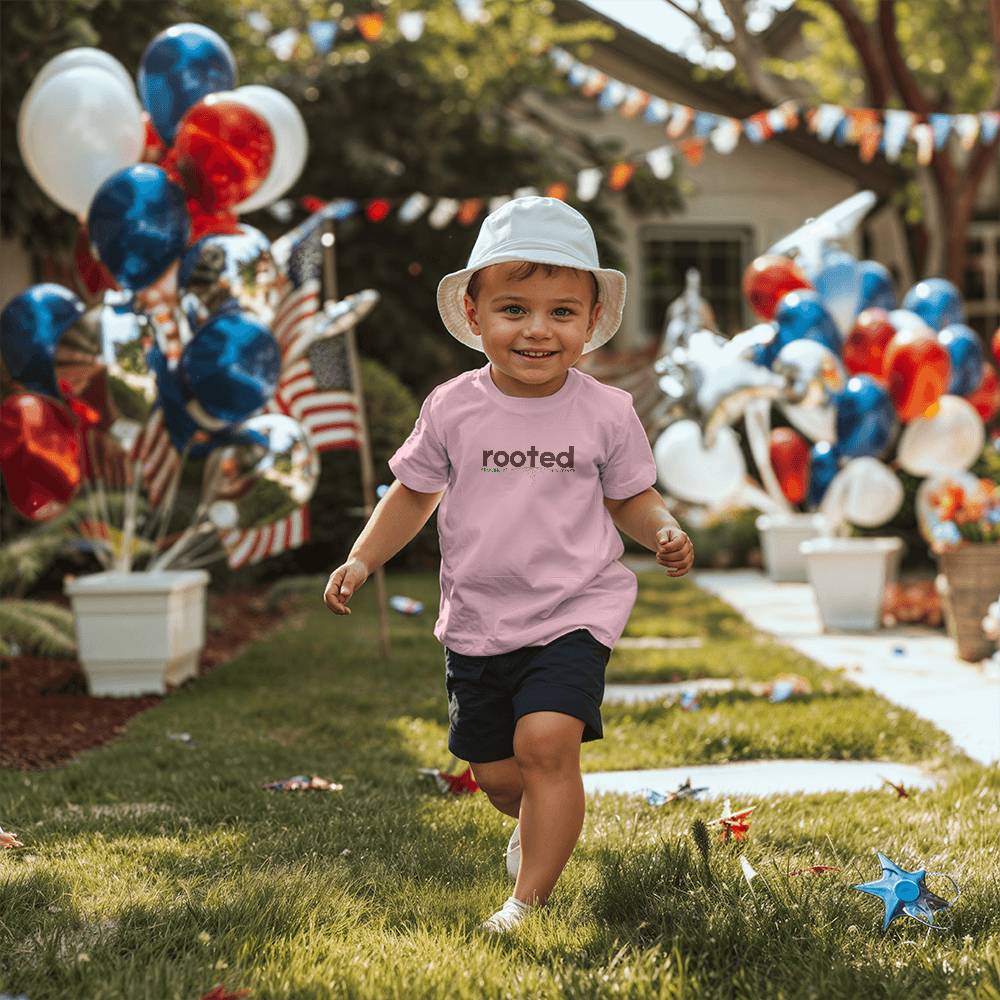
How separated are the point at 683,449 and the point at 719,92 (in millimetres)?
8385

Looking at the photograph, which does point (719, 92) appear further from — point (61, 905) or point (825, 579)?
point (61, 905)

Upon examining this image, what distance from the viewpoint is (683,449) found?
890 cm

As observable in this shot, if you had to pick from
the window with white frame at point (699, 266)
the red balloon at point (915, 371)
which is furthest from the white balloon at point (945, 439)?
the window with white frame at point (699, 266)

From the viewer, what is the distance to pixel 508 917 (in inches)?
94.8

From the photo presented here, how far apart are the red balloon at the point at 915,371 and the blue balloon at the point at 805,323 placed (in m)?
0.36

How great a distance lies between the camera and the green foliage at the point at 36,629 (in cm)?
616

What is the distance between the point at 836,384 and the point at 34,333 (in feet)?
13.5

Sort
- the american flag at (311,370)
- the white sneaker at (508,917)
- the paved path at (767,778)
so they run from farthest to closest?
the american flag at (311,370) < the paved path at (767,778) < the white sneaker at (508,917)

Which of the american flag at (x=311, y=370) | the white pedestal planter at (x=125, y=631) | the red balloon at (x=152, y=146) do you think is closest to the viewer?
the white pedestal planter at (x=125, y=631)

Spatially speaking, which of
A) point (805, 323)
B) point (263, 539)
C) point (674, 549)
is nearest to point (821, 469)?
point (805, 323)

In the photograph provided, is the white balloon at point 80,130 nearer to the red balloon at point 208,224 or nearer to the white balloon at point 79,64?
the white balloon at point 79,64

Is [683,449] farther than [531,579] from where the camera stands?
Yes

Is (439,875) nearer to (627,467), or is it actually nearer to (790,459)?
(627,467)

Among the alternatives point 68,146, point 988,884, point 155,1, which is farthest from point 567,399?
point 155,1
